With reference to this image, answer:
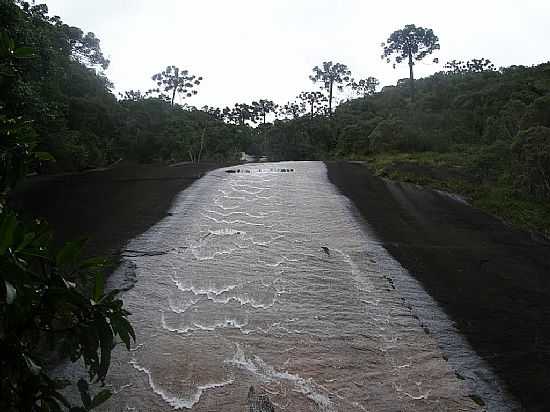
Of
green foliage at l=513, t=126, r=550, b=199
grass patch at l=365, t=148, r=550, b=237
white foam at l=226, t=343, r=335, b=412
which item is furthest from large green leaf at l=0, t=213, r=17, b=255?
green foliage at l=513, t=126, r=550, b=199

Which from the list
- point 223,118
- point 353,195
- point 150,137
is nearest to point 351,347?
point 353,195

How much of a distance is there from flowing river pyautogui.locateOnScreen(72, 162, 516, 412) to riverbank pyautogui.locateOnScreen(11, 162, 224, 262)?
23.6 inches

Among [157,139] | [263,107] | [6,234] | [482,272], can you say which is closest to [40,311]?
[6,234]

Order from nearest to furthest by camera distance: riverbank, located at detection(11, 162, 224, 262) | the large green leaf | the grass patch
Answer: the large green leaf → riverbank, located at detection(11, 162, 224, 262) → the grass patch

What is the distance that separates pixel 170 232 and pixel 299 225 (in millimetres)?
2674

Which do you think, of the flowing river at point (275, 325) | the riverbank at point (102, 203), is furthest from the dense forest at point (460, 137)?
the riverbank at point (102, 203)

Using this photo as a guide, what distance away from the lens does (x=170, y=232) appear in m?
9.86

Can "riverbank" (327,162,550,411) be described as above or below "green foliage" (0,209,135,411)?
below

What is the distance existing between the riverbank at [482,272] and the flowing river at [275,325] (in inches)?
13.8

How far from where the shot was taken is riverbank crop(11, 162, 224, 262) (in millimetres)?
9469

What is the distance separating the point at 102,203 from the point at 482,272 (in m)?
8.68

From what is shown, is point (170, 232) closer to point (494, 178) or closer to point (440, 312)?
point (440, 312)

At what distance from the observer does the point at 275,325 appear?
20.0 ft

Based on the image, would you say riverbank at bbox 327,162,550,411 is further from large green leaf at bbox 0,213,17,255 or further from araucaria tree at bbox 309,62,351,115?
araucaria tree at bbox 309,62,351,115
